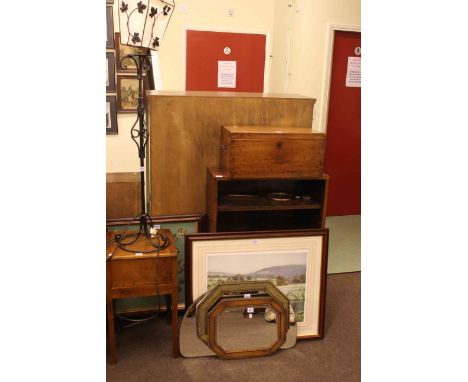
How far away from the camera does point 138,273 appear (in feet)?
6.86

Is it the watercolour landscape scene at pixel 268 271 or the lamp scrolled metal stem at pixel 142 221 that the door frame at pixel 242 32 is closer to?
the lamp scrolled metal stem at pixel 142 221

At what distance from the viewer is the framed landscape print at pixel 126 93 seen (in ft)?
12.7

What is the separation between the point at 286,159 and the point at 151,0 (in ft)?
3.22

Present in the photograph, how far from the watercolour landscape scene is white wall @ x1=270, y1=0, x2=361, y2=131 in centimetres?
196

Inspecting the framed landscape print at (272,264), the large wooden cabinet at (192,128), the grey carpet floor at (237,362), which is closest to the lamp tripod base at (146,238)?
the framed landscape print at (272,264)

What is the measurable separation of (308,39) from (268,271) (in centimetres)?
228

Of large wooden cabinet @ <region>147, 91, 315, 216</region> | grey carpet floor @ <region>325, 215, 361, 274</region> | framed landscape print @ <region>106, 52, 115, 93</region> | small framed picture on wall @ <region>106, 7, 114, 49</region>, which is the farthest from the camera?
framed landscape print @ <region>106, 52, 115, 93</region>

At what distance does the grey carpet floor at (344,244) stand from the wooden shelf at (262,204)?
0.96 m

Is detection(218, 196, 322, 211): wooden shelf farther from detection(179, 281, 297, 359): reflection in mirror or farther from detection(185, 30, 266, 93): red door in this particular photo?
detection(185, 30, 266, 93): red door

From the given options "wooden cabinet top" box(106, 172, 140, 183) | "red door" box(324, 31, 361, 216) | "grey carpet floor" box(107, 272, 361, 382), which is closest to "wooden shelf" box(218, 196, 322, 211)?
"wooden cabinet top" box(106, 172, 140, 183)

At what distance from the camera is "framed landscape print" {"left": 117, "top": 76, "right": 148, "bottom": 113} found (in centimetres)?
388

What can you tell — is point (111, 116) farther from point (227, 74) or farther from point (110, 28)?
point (227, 74)

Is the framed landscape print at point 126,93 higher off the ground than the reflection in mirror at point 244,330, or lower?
higher
